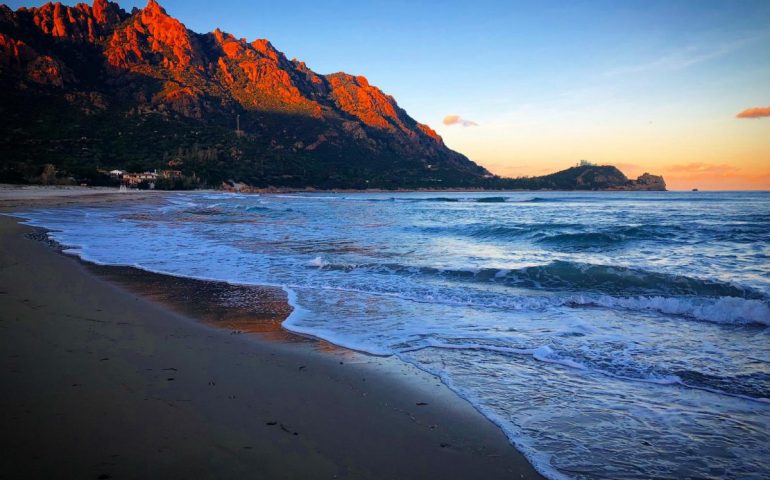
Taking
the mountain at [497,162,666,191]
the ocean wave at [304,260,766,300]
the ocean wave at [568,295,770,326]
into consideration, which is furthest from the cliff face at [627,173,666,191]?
the ocean wave at [568,295,770,326]

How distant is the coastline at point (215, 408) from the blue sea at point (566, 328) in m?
0.51

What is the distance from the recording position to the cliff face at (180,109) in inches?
2876

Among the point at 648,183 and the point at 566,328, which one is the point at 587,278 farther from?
the point at 648,183

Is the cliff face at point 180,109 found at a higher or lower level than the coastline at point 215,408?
higher

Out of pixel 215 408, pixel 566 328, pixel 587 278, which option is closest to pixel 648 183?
pixel 587 278

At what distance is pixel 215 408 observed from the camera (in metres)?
3.17

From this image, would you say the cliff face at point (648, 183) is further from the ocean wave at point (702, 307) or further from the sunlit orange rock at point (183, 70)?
the ocean wave at point (702, 307)

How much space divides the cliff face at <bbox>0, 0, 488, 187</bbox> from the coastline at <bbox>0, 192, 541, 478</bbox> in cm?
5521

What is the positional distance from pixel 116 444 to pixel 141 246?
40.2 feet

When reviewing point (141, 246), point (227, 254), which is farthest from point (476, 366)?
point (141, 246)

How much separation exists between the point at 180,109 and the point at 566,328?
4201 inches

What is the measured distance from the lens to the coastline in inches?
97.1

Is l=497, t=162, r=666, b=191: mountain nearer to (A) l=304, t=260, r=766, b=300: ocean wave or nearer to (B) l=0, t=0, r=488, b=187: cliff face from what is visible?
(B) l=0, t=0, r=488, b=187: cliff face

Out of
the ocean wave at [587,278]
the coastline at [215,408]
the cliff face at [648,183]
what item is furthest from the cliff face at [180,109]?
the coastline at [215,408]
